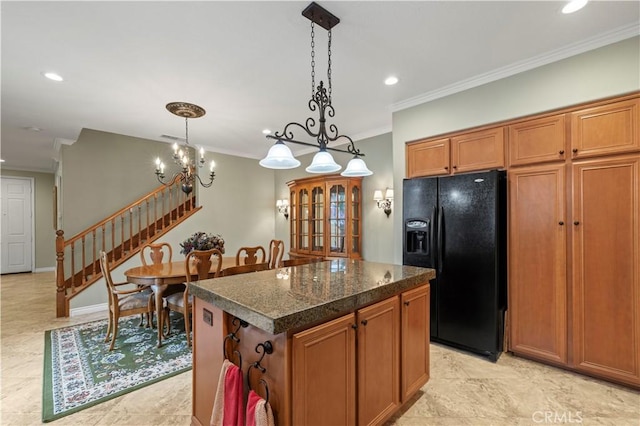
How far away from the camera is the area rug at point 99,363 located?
2217 millimetres

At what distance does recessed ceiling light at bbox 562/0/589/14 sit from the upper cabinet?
1.01m

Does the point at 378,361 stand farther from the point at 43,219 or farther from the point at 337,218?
the point at 43,219

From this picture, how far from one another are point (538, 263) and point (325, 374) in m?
2.32

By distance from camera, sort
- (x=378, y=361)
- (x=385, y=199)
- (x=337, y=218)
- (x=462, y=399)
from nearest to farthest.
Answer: (x=378, y=361) → (x=462, y=399) → (x=385, y=199) → (x=337, y=218)

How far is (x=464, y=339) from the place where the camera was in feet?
9.46

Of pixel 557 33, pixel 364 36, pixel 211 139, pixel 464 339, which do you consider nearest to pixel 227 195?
pixel 211 139

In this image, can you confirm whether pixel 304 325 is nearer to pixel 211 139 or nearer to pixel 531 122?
pixel 531 122

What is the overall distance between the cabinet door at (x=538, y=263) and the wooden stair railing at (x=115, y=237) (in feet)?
16.5

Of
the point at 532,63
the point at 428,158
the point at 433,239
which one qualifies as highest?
the point at 532,63

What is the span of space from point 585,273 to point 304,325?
2.52 m

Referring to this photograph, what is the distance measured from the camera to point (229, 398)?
1400 mm

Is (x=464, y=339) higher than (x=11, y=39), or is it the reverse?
(x=11, y=39)

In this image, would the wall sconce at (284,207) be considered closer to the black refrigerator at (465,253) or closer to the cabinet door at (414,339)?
the black refrigerator at (465,253)

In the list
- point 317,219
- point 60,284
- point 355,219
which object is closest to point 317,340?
point 355,219
